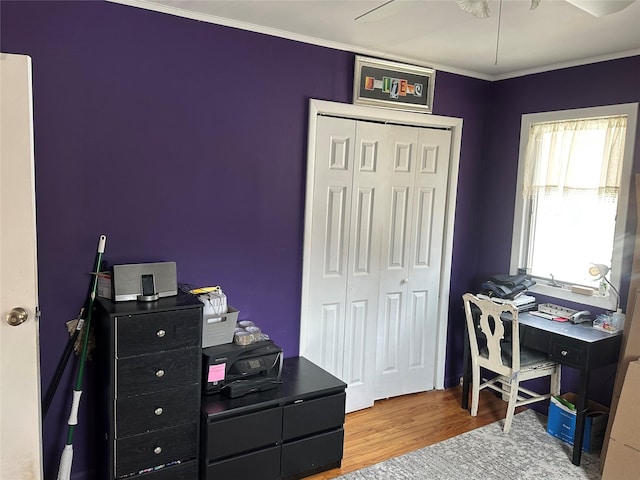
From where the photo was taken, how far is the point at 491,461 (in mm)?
2975

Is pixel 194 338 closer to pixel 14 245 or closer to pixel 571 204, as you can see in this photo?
pixel 14 245

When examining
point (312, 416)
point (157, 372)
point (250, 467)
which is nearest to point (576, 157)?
point (312, 416)

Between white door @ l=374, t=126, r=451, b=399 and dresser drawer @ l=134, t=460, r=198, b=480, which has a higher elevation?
white door @ l=374, t=126, r=451, b=399

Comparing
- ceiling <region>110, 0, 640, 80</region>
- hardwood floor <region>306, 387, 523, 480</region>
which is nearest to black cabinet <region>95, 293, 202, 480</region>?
hardwood floor <region>306, 387, 523, 480</region>

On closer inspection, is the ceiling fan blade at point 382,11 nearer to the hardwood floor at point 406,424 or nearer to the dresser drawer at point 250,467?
the dresser drawer at point 250,467

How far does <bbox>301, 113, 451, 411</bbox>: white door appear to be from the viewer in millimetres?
3287

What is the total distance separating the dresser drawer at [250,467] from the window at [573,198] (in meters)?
2.18

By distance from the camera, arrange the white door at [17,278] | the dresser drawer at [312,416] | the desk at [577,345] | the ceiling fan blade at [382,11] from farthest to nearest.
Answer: the desk at [577,345] < the dresser drawer at [312,416] < the ceiling fan blade at [382,11] < the white door at [17,278]

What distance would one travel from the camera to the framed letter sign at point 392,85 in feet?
10.6

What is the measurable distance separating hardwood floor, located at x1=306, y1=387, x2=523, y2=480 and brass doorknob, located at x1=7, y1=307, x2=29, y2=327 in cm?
166

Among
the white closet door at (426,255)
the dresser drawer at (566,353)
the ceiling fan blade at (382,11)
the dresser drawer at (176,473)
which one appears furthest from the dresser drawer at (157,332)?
the dresser drawer at (566,353)

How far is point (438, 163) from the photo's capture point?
12.3 ft

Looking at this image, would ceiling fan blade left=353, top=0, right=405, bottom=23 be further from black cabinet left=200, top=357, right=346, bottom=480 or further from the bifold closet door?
black cabinet left=200, top=357, right=346, bottom=480

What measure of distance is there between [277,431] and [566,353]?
174cm
